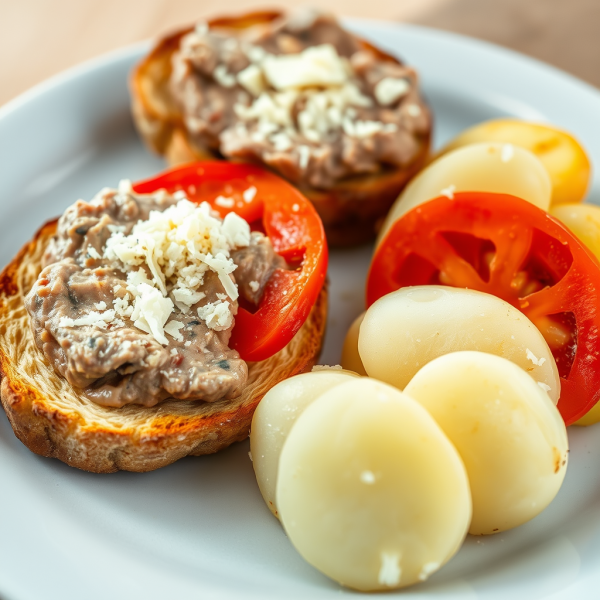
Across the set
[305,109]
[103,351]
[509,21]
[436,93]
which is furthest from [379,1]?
[103,351]

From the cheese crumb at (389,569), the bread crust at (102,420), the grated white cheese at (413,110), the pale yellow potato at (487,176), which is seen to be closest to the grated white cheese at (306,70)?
the grated white cheese at (413,110)

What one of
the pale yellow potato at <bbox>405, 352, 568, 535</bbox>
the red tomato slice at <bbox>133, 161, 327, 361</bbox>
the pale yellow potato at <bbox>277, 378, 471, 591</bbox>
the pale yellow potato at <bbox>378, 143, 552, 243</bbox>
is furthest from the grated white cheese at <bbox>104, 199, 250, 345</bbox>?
the pale yellow potato at <bbox>378, 143, 552, 243</bbox>

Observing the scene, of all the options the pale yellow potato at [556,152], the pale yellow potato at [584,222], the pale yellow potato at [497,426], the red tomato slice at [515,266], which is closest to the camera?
the pale yellow potato at [497,426]

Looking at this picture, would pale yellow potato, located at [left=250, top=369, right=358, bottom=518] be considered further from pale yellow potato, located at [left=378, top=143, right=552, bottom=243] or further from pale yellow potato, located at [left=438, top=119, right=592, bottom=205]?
pale yellow potato, located at [left=438, top=119, right=592, bottom=205]

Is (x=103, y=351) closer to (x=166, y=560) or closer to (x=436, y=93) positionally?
(x=166, y=560)

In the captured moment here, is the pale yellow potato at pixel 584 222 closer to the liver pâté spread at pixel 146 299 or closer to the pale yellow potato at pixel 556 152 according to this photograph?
the pale yellow potato at pixel 556 152
